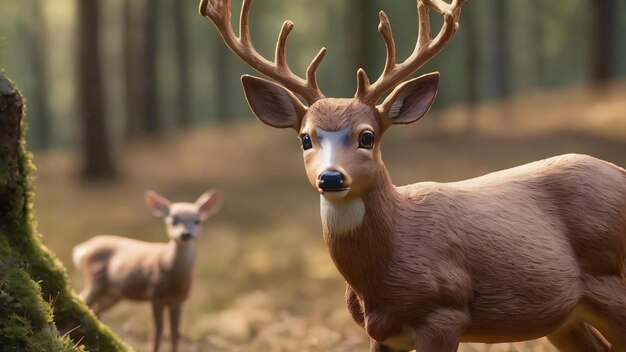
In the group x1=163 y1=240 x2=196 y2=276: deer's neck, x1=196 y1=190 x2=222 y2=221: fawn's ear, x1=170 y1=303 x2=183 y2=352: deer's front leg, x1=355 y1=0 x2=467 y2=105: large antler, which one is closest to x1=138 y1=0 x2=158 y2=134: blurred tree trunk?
x1=196 y1=190 x2=222 y2=221: fawn's ear

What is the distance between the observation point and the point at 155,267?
23.1 ft

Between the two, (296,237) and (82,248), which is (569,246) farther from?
(296,237)

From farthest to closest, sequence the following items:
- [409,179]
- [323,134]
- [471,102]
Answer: [471,102] → [409,179] → [323,134]

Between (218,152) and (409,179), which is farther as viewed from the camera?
(218,152)

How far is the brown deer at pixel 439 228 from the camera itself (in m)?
4.05

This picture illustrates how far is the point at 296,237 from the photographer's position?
42.0 ft

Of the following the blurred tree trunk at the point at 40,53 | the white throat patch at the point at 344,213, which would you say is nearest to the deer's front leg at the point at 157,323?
the white throat patch at the point at 344,213

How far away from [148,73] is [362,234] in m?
18.6

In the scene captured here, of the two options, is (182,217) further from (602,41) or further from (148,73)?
(148,73)

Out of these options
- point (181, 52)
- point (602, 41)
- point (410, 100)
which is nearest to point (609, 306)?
point (410, 100)

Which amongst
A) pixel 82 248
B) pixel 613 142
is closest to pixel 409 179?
pixel 613 142

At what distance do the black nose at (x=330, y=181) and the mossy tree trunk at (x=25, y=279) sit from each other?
5.28ft

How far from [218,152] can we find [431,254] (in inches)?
629

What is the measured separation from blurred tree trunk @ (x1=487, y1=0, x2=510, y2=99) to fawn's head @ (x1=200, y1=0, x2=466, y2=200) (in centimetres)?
1904
